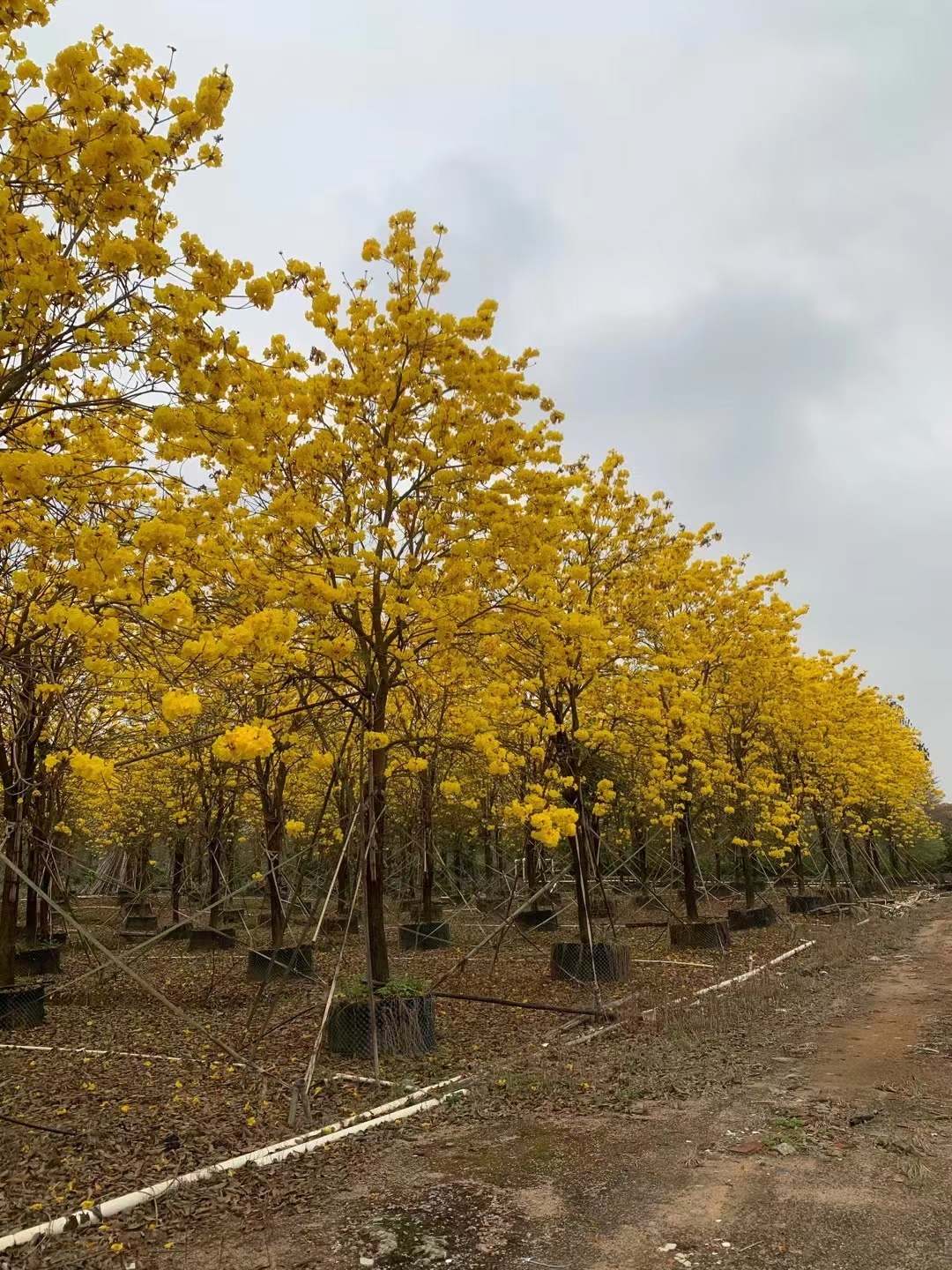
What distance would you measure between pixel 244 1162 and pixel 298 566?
436cm

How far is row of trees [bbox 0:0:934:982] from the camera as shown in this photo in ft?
12.2

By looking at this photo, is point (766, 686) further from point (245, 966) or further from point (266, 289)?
point (266, 289)

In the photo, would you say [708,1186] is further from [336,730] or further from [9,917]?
[9,917]

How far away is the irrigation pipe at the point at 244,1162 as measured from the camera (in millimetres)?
3576

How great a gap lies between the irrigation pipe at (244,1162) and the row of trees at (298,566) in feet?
5.34

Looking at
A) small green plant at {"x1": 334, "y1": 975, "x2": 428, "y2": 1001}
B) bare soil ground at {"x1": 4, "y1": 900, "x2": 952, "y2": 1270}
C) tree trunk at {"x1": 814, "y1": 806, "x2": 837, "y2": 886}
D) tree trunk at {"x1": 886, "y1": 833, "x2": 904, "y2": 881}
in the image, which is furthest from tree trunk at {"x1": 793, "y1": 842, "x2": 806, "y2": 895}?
small green plant at {"x1": 334, "y1": 975, "x2": 428, "y2": 1001}

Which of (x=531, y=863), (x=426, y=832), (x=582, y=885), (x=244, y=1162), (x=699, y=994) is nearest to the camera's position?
(x=244, y=1162)

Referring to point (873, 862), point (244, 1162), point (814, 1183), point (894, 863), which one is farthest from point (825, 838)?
point (244, 1162)

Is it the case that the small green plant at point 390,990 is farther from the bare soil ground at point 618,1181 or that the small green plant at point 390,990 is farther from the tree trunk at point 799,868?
the tree trunk at point 799,868

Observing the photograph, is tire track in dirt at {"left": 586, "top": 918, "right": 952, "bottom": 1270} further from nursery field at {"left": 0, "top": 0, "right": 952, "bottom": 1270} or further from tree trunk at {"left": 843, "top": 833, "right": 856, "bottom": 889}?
tree trunk at {"left": 843, "top": 833, "right": 856, "bottom": 889}

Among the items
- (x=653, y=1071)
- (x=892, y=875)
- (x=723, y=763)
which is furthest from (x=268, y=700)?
(x=892, y=875)

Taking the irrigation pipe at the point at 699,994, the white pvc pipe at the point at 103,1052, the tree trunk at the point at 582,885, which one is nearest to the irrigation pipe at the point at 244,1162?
the irrigation pipe at the point at 699,994

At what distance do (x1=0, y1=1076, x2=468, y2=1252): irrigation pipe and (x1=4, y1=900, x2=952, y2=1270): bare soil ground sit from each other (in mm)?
80

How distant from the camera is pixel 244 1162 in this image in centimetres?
432
